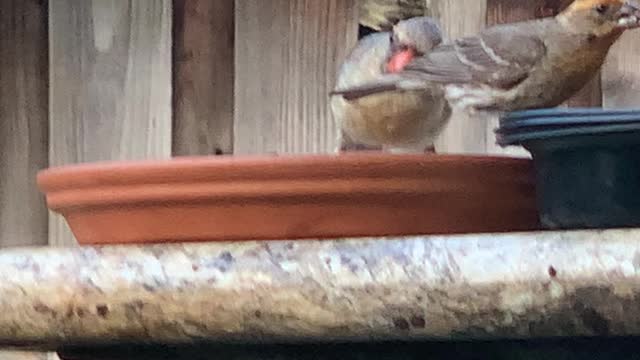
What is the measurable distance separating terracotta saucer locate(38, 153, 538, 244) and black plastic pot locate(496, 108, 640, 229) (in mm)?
42

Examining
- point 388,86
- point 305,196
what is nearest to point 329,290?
point 305,196

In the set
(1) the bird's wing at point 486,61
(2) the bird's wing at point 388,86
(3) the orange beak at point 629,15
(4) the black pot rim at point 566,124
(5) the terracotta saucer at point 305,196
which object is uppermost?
(3) the orange beak at point 629,15

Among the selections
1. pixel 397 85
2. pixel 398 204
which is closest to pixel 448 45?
pixel 397 85

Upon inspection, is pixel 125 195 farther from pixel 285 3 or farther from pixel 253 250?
pixel 285 3

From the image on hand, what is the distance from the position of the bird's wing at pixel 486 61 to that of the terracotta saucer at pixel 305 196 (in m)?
0.14

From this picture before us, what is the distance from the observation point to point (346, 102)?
1.00 metres

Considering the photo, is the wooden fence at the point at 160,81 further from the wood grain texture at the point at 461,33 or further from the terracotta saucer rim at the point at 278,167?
the terracotta saucer rim at the point at 278,167

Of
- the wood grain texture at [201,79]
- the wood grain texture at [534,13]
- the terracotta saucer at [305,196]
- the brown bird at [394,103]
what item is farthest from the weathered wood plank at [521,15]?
the terracotta saucer at [305,196]

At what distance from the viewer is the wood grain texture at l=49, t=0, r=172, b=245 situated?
3.88ft

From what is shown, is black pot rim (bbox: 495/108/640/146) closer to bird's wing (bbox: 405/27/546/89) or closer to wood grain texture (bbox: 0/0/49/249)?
bird's wing (bbox: 405/27/546/89)

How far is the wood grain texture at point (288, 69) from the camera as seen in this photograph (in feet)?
3.84

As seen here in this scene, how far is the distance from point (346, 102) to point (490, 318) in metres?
0.36

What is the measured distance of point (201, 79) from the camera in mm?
1177

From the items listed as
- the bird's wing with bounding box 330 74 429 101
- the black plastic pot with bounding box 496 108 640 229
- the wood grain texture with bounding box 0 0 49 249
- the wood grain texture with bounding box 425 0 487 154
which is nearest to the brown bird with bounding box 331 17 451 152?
the bird's wing with bounding box 330 74 429 101
